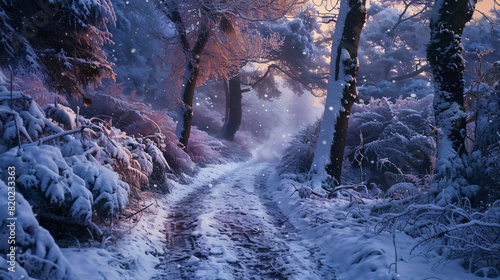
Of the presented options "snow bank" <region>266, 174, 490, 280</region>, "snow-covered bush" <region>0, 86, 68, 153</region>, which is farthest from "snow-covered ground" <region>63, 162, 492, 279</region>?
"snow-covered bush" <region>0, 86, 68, 153</region>

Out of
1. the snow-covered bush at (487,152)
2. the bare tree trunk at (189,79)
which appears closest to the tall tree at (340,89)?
the snow-covered bush at (487,152)

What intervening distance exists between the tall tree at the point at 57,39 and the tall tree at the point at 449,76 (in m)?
5.29

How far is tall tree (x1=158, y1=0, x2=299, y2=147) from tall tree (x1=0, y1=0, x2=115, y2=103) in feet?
14.4

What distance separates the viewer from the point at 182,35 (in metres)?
9.03

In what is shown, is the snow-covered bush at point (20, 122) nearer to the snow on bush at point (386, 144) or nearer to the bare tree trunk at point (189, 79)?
the bare tree trunk at point (189, 79)

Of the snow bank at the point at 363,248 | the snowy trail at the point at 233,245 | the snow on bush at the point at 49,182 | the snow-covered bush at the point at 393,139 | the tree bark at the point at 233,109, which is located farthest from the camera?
the tree bark at the point at 233,109

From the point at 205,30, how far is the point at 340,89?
4810 mm

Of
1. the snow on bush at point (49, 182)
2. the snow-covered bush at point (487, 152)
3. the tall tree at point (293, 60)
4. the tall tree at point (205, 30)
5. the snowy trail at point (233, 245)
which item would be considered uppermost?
the tall tree at point (293, 60)

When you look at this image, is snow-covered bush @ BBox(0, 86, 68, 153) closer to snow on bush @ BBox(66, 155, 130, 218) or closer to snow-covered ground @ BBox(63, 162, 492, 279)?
snow on bush @ BBox(66, 155, 130, 218)

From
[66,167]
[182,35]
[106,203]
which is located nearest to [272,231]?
[106,203]

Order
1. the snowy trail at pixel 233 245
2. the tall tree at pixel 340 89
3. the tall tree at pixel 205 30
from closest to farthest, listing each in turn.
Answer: the snowy trail at pixel 233 245, the tall tree at pixel 340 89, the tall tree at pixel 205 30

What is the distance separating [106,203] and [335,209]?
3834 millimetres

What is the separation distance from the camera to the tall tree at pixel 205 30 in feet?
27.9

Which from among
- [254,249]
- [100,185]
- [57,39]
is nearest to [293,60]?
[57,39]
